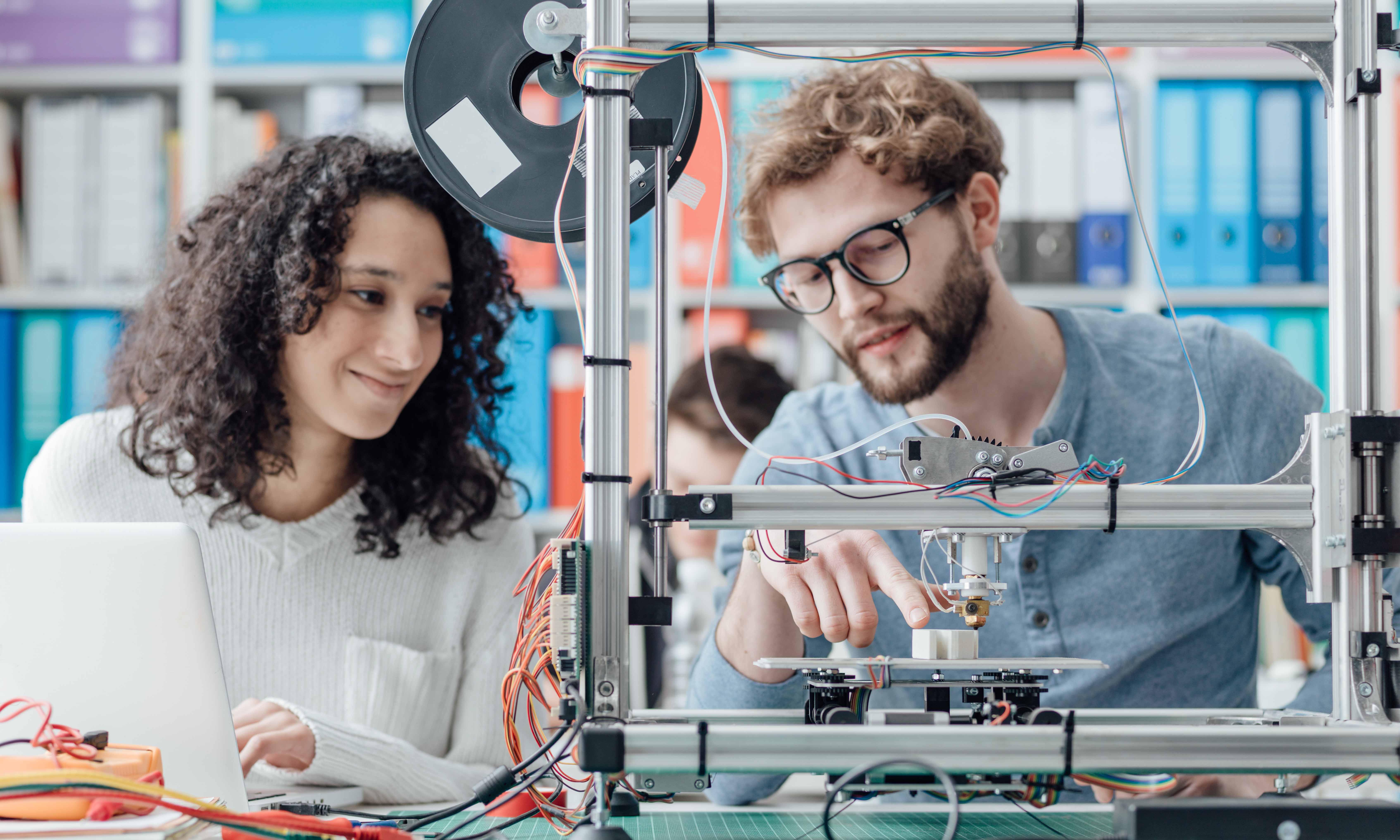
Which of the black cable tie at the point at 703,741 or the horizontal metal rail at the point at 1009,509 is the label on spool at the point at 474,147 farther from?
the black cable tie at the point at 703,741

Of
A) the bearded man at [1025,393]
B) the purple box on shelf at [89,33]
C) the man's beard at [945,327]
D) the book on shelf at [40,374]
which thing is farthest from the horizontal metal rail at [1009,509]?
the purple box on shelf at [89,33]

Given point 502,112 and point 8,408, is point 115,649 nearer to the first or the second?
point 502,112

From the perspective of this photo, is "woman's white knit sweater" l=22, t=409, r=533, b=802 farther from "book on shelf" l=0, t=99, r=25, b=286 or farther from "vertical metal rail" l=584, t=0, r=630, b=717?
"book on shelf" l=0, t=99, r=25, b=286

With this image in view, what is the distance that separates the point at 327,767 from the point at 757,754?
57 centimetres

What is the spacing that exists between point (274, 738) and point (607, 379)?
1.83ft

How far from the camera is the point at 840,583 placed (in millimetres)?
860

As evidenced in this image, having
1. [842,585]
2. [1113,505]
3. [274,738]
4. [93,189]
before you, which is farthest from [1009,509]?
[93,189]

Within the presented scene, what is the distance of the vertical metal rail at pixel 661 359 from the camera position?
76cm

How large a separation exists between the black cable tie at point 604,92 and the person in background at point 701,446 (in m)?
1.26

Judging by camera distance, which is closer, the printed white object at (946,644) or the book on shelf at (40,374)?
the printed white object at (946,644)

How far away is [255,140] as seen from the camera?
83.8 inches

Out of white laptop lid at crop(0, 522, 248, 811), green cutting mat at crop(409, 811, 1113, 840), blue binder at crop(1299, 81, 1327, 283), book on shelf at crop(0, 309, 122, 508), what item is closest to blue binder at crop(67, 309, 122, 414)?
book on shelf at crop(0, 309, 122, 508)

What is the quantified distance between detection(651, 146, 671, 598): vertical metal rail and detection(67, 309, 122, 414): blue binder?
1704 millimetres

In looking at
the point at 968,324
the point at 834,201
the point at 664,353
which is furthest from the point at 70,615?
the point at 968,324
